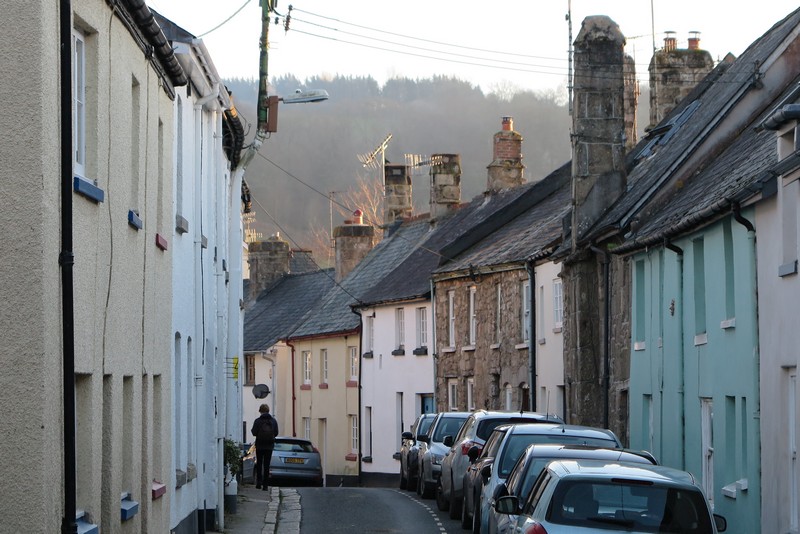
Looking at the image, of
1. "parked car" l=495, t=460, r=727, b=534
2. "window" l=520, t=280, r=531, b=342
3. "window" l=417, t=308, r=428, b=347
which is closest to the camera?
"parked car" l=495, t=460, r=727, b=534

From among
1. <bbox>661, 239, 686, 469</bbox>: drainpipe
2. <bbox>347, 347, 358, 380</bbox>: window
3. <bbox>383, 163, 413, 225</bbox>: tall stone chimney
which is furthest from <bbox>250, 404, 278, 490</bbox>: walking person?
<bbox>383, 163, 413, 225</bbox>: tall stone chimney

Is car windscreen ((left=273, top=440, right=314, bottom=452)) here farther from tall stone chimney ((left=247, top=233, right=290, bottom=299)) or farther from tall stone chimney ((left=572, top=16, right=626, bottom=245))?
tall stone chimney ((left=247, top=233, right=290, bottom=299))

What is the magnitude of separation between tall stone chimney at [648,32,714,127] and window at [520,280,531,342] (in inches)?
233

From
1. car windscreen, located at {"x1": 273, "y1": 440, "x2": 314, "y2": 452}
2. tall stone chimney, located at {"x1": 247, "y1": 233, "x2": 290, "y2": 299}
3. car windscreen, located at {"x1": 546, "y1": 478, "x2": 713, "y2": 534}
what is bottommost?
car windscreen, located at {"x1": 273, "y1": 440, "x2": 314, "y2": 452}

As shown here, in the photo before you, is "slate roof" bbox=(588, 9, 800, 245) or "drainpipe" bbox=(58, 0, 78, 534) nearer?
"drainpipe" bbox=(58, 0, 78, 534)

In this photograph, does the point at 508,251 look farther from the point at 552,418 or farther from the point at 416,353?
the point at 552,418

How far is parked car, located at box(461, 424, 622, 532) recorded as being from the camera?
1672cm

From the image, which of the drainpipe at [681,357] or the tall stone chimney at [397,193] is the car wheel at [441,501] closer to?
the drainpipe at [681,357]

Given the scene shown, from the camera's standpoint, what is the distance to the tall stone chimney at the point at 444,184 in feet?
164

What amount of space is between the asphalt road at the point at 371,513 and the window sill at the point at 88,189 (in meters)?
10.9

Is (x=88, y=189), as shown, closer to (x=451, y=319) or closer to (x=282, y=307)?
(x=451, y=319)

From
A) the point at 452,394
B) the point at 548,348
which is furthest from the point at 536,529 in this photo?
the point at 452,394

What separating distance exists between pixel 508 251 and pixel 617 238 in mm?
10163

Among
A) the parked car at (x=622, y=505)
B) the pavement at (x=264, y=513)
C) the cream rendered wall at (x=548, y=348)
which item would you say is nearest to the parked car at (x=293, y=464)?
the cream rendered wall at (x=548, y=348)
